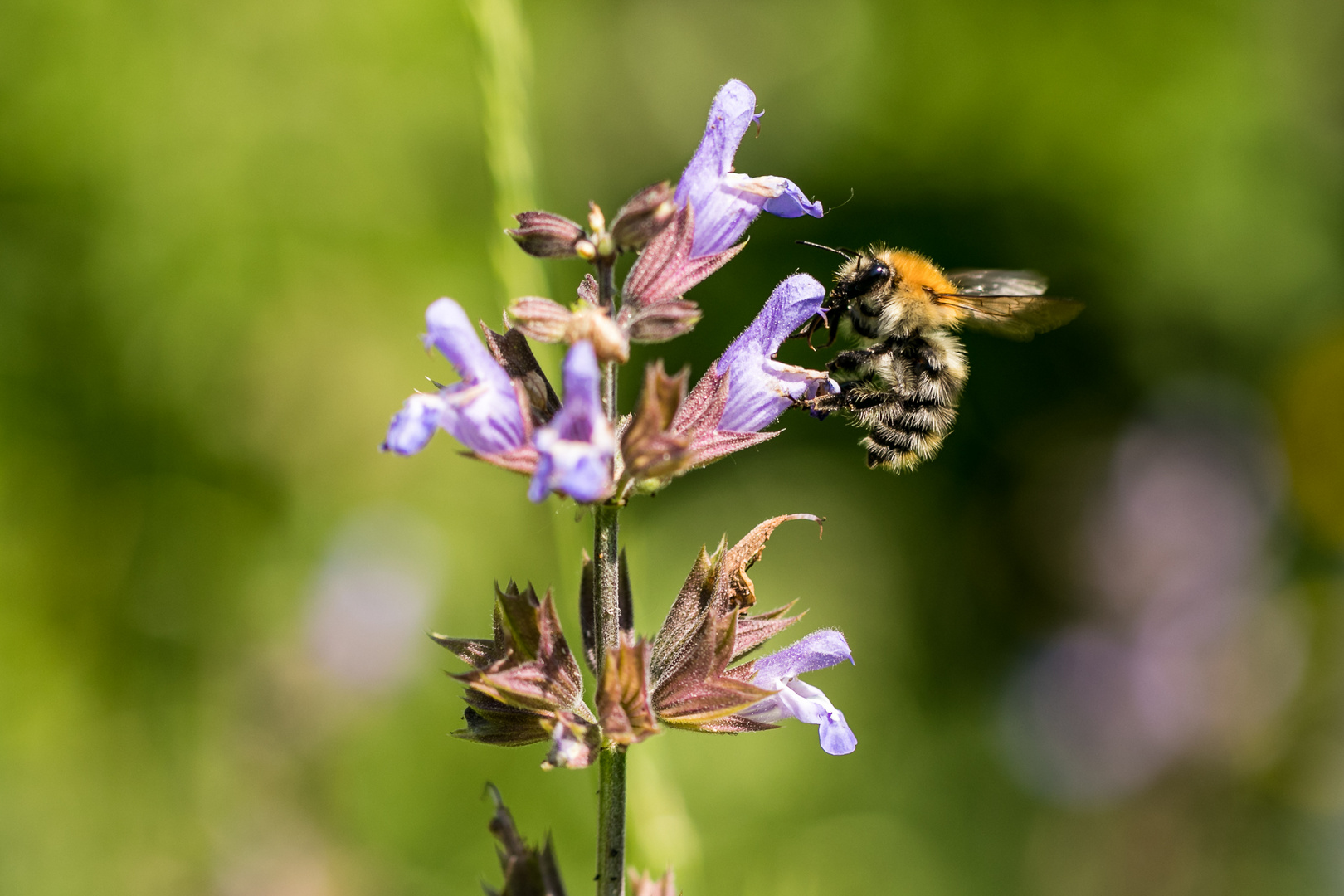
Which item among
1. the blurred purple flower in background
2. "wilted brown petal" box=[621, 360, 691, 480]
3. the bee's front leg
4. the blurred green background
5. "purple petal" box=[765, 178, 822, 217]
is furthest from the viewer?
the blurred purple flower in background

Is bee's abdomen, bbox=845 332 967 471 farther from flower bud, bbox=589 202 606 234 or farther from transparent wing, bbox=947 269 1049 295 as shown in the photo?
flower bud, bbox=589 202 606 234

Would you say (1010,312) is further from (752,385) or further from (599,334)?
(599,334)

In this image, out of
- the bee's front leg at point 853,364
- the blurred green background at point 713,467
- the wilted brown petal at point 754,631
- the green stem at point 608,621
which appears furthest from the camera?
the blurred green background at point 713,467

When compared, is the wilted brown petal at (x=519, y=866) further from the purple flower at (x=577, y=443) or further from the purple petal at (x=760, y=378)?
the purple petal at (x=760, y=378)

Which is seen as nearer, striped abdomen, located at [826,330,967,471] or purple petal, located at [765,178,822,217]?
purple petal, located at [765,178,822,217]

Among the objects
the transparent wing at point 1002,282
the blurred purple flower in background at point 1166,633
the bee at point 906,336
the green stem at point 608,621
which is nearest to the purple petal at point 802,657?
the green stem at point 608,621

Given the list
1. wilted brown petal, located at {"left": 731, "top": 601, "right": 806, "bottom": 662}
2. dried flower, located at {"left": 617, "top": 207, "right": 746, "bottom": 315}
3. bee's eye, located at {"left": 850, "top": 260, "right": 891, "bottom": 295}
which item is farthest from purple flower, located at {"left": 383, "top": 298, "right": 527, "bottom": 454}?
bee's eye, located at {"left": 850, "top": 260, "right": 891, "bottom": 295}

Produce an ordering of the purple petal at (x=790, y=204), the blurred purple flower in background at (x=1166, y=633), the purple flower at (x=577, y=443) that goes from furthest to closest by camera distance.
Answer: the blurred purple flower in background at (x=1166, y=633) → the purple petal at (x=790, y=204) → the purple flower at (x=577, y=443)
